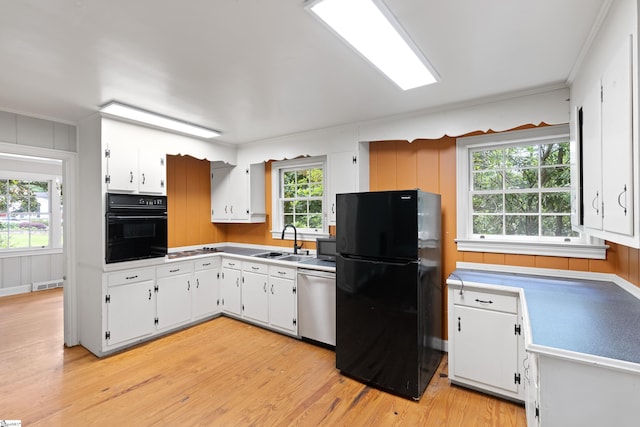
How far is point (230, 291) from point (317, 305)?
4.74 feet

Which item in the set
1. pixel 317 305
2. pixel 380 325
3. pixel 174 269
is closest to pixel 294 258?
pixel 317 305

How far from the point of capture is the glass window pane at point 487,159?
2957 millimetres

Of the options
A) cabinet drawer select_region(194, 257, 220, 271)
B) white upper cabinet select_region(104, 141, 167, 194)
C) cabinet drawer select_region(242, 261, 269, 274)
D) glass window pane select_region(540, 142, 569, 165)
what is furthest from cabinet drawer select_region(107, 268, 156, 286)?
glass window pane select_region(540, 142, 569, 165)

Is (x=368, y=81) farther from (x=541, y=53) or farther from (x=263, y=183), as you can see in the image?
(x=263, y=183)

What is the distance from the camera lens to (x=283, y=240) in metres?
4.37

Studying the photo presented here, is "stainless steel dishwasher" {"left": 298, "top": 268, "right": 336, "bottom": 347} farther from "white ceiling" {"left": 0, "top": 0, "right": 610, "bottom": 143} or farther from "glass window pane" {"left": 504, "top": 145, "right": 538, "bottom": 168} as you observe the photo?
"glass window pane" {"left": 504, "top": 145, "right": 538, "bottom": 168}

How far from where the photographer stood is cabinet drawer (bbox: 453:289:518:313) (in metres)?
2.25

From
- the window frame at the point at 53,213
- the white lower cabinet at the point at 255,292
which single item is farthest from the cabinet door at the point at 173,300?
the window frame at the point at 53,213

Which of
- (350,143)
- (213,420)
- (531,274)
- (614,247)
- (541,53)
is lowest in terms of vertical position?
(213,420)

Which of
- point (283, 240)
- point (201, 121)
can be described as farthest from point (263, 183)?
point (201, 121)

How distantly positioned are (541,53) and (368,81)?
1125mm

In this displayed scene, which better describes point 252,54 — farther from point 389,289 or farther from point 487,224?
point 487,224

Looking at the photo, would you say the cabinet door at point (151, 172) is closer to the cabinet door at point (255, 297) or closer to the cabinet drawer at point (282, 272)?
the cabinet door at point (255, 297)

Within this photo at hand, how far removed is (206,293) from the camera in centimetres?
406
